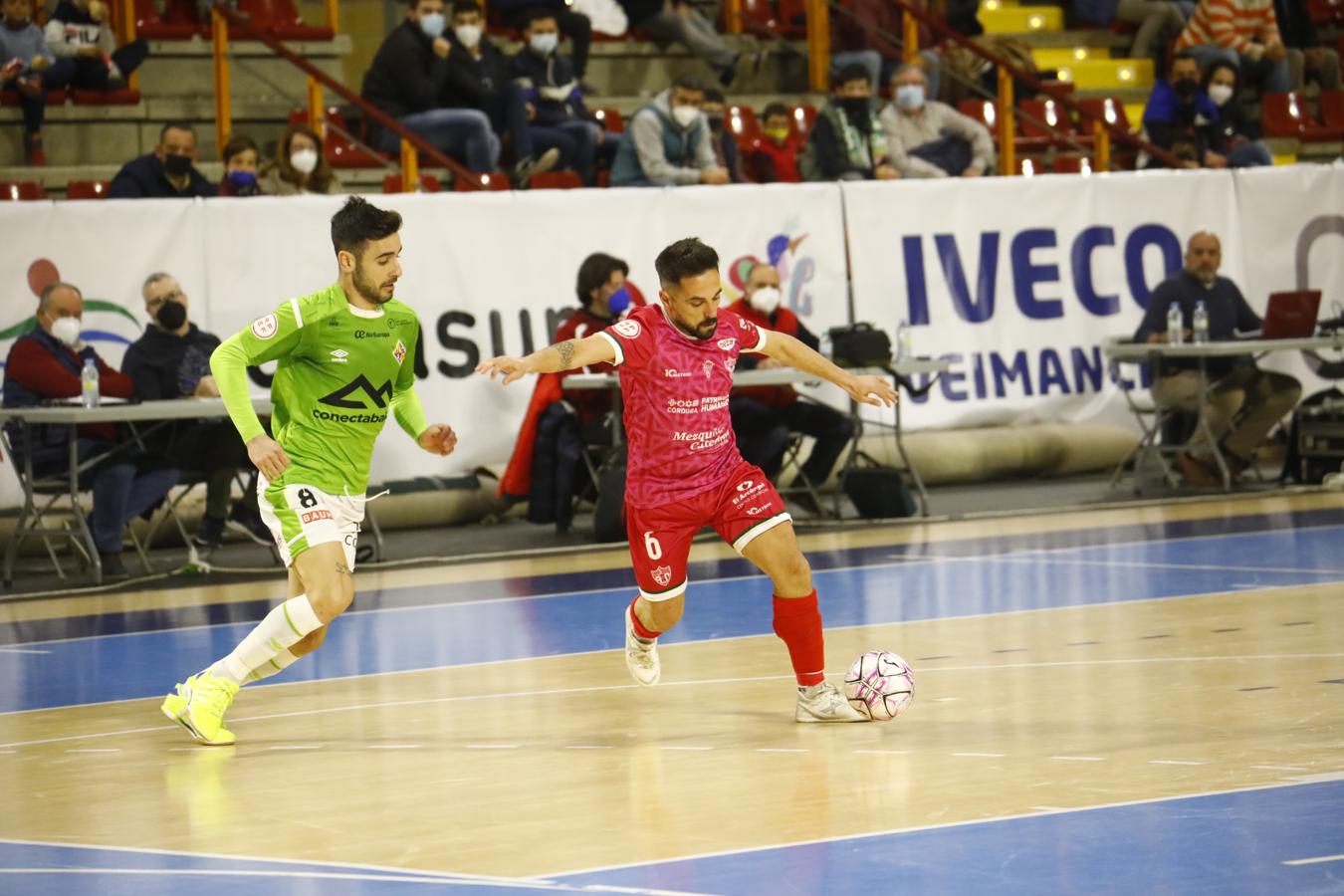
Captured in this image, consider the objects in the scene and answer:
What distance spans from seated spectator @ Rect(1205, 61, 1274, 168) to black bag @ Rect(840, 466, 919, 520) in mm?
6729

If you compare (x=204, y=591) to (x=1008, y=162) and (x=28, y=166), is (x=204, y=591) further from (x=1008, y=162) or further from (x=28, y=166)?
(x=1008, y=162)

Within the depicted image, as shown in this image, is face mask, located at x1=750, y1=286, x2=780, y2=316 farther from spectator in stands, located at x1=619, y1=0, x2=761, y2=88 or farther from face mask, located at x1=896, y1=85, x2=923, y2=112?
spectator in stands, located at x1=619, y1=0, x2=761, y2=88

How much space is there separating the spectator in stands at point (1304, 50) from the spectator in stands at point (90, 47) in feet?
Answer: 41.1

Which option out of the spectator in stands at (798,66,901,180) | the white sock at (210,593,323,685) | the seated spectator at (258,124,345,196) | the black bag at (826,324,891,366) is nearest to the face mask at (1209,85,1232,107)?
the spectator in stands at (798,66,901,180)

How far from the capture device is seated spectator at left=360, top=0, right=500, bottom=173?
16.3m

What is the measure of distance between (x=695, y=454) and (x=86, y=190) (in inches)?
350

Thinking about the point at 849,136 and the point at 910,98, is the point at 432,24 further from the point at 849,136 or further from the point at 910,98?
the point at 910,98

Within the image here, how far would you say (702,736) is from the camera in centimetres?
709

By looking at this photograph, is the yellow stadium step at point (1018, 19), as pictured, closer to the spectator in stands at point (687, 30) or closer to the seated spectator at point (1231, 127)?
the seated spectator at point (1231, 127)

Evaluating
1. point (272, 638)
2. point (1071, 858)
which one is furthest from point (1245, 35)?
point (1071, 858)

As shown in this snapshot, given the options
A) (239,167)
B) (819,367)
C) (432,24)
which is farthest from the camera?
(432,24)

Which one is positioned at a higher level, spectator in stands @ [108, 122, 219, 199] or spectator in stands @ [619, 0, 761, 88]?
spectator in stands @ [619, 0, 761, 88]

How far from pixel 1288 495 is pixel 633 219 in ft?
16.3

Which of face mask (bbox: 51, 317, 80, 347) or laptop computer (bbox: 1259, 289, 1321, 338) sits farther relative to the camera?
laptop computer (bbox: 1259, 289, 1321, 338)
